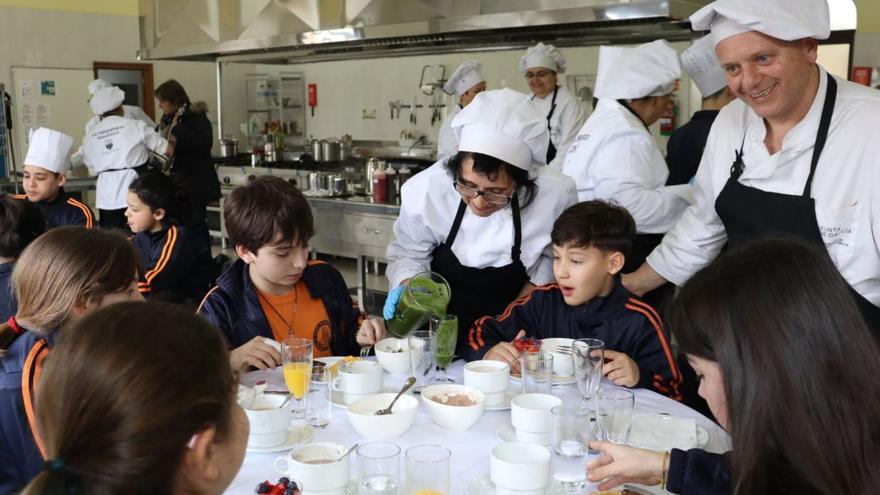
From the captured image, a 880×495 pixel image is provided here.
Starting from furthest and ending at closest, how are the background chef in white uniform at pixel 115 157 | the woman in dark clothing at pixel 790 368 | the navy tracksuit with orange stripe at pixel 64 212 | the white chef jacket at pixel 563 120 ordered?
the background chef in white uniform at pixel 115 157 → the white chef jacket at pixel 563 120 → the navy tracksuit with orange stripe at pixel 64 212 → the woman in dark clothing at pixel 790 368

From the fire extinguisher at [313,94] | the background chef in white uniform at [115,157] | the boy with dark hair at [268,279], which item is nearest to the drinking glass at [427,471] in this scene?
the boy with dark hair at [268,279]

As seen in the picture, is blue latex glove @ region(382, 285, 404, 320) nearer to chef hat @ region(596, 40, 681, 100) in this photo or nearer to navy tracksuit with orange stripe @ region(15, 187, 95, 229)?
chef hat @ region(596, 40, 681, 100)

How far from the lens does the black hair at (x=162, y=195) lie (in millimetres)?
3432

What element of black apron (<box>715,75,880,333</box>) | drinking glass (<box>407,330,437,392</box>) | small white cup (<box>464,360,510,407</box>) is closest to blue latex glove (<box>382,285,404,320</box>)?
drinking glass (<box>407,330,437,392</box>)

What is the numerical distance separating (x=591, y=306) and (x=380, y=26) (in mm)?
3612

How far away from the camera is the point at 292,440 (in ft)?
5.03

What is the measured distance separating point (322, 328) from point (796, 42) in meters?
1.53

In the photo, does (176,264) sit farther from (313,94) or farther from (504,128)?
(313,94)

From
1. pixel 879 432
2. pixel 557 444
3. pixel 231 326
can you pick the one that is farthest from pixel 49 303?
pixel 879 432

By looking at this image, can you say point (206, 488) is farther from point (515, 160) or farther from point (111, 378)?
point (515, 160)

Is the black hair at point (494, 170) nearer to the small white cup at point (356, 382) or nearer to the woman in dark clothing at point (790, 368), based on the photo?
the small white cup at point (356, 382)

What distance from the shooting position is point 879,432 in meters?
1.09

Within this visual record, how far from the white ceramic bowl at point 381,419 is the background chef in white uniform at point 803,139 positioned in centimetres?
94

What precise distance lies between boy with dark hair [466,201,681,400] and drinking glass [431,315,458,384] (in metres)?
0.13
